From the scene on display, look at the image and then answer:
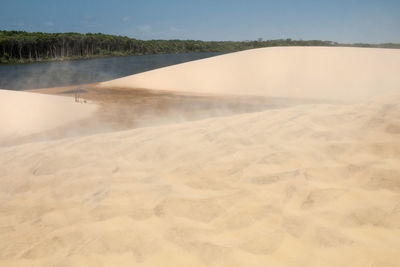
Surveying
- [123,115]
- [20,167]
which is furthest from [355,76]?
[20,167]

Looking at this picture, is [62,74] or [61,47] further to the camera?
[61,47]

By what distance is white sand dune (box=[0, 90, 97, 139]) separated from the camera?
6.08 meters

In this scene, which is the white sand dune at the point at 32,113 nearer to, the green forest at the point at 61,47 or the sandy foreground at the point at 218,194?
the sandy foreground at the point at 218,194

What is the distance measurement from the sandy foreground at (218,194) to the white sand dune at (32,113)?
8.44ft

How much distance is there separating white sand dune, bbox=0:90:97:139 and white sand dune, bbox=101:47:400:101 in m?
6.91

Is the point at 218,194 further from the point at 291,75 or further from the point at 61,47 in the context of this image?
the point at 61,47

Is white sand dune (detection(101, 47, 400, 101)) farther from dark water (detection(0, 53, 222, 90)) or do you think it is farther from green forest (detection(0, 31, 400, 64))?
green forest (detection(0, 31, 400, 64))

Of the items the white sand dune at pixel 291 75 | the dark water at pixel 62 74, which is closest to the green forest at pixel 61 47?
the dark water at pixel 62 74

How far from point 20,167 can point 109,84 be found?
45.6 ft

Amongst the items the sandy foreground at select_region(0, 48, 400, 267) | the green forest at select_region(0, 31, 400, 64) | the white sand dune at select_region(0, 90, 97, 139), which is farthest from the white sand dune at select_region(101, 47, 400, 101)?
the green forest at select_region(0, 31, 400, 64)

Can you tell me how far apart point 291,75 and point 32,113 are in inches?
485

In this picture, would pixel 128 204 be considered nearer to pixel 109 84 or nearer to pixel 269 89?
pixel 269 89

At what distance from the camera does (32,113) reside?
6.83 meters

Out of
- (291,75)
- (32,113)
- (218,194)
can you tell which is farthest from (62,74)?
(218,194)
